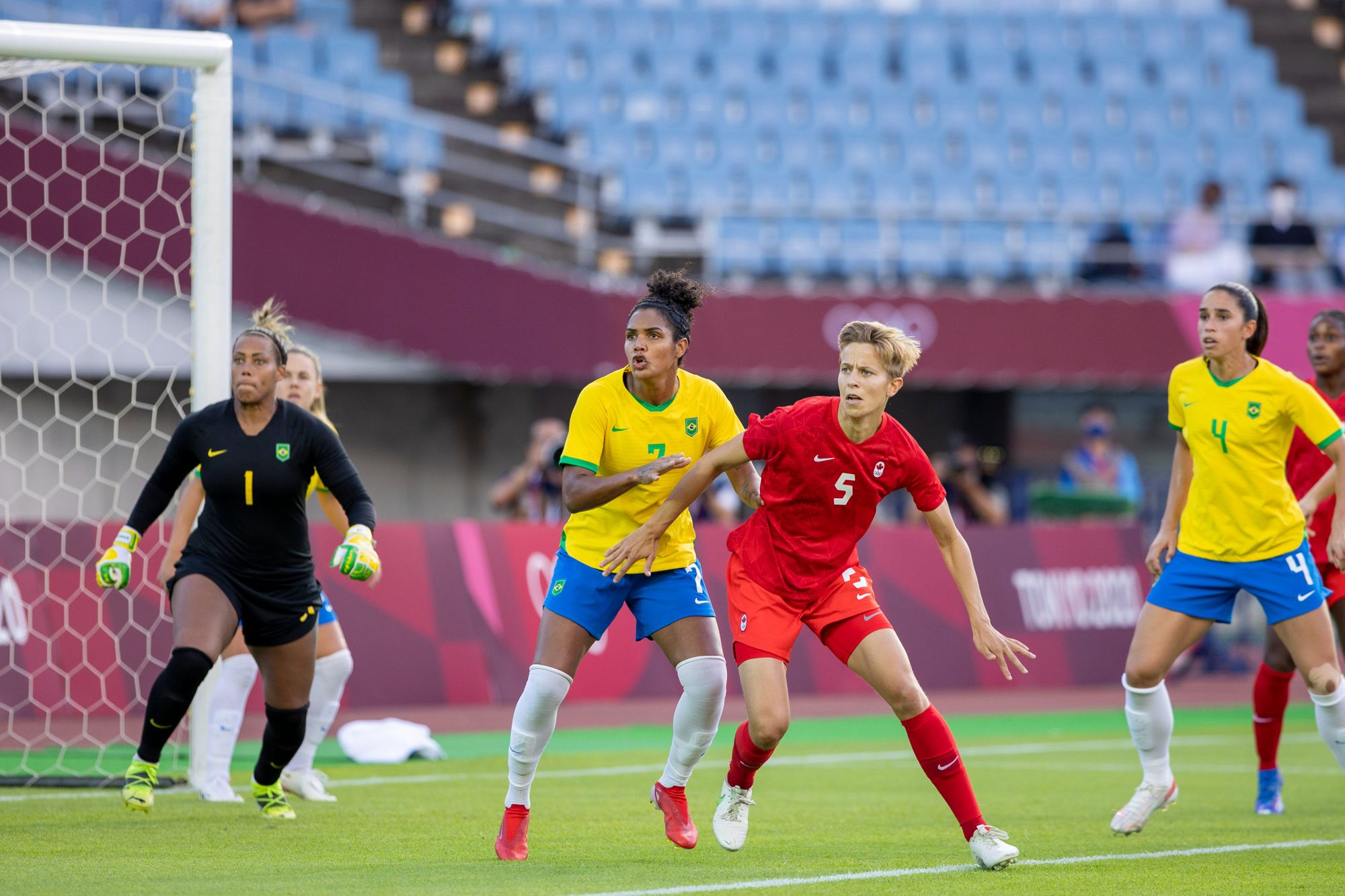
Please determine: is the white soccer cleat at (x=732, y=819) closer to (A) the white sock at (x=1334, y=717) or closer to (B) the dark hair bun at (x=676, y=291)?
(B) the dark hair bun at (x=676, y=291)

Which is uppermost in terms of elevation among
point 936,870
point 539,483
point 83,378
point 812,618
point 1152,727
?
point 83,378

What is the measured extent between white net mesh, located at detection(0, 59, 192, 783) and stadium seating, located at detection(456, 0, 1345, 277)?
21.7 ft

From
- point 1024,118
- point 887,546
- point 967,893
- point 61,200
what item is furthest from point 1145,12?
point 967,893

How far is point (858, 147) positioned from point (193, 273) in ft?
51.5

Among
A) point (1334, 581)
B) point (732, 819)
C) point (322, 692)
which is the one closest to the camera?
point (732, 819)

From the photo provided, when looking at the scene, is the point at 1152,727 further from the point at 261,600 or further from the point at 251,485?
the point at 251,485

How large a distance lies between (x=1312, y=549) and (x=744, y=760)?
144 inches

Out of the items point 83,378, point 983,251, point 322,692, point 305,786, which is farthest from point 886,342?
point 983,251

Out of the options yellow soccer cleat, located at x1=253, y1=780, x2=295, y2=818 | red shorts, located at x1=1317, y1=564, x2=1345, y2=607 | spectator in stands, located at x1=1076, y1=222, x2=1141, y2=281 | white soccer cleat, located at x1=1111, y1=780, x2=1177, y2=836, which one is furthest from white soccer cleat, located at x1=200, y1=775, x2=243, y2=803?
spectator in stands, located at x1=1076, y1=222, x2=1141, y2=281

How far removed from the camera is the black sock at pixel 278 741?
7504mm

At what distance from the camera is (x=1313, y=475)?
28.1 feet

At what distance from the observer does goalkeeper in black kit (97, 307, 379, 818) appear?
277 inches

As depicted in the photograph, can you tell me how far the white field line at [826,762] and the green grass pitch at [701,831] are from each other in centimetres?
4

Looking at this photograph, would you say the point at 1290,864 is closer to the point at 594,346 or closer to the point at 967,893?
the point at 967,893
